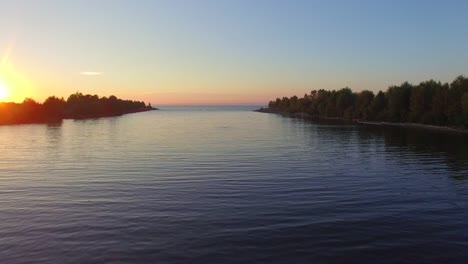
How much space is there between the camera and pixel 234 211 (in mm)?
30406

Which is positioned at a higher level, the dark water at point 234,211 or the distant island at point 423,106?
the distant island at point 423,106

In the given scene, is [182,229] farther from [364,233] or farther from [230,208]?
[364,233]

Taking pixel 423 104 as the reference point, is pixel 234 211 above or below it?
below

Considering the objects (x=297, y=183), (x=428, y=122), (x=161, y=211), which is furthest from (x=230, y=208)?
(x=428, y=122)

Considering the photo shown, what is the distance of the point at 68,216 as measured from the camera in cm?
2938

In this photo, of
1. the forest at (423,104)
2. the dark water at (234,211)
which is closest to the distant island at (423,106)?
the forest at (423,104)

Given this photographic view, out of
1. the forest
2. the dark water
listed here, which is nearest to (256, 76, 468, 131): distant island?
the forest

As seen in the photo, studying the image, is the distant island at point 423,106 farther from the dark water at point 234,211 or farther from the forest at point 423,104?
the dark water at point 234,211

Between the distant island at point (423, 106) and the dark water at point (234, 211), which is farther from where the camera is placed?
the distant island at point (423, 106)

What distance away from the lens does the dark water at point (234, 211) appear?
73.2 feet

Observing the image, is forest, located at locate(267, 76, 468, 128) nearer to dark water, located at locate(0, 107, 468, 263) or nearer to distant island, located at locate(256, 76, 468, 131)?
distant island, located at locate(256, 76, 468, 131)

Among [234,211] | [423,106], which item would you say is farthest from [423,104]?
[234,211]

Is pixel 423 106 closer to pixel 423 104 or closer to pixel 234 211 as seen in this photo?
pixel 423 104

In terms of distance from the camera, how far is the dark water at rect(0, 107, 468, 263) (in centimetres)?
2231
